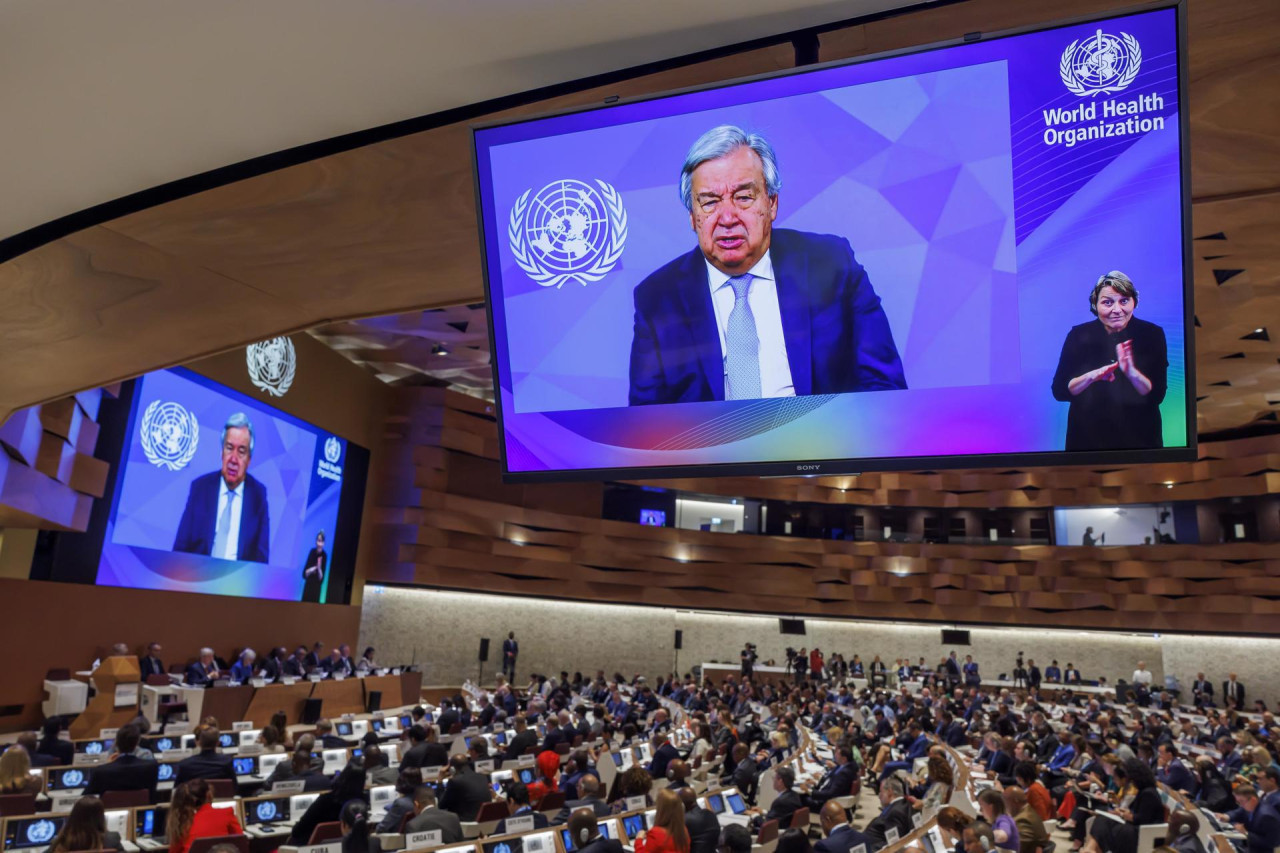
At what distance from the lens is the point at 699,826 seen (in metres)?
6.51

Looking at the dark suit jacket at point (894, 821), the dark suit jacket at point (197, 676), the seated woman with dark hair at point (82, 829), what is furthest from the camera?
the dark suit jacket at point (197, 676)

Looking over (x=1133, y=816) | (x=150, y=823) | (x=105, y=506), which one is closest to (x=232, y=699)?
(x=105, y=506)

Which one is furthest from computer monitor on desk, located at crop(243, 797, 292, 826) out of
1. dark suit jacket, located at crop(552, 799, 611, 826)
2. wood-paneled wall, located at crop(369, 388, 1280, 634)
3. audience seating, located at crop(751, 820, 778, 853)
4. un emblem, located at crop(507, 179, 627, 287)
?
wood-paneled wall, located at crop(369, 388, 1280, 634)

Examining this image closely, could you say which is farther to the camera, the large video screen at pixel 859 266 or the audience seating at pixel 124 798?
the audience seating at pixel 124 798

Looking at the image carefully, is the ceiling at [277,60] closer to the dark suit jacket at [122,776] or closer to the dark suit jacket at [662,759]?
the dark suit jacket at [122,776]

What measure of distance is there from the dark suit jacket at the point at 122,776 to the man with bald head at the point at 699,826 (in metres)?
4.01

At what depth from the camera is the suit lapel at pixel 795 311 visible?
317cm

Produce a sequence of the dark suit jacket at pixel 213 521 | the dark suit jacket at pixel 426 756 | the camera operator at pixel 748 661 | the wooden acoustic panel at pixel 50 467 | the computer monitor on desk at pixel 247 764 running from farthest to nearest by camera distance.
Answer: the camera operator at pixel 748 661
the dark suit jacket at pixel 213 521
the wooden acoustic panel at pixel 50 467
the dark suit jacket at pixel 426 756
the computer monitor on desk at pixel 247 764

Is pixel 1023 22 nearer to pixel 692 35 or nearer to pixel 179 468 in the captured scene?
pixel 692 35

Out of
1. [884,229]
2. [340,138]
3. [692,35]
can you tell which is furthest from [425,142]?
[884,229]

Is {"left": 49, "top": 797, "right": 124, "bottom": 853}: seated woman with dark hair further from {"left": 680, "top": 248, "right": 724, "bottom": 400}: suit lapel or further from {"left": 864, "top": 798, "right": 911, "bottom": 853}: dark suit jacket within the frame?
{"left": 864, "top": 798, "right": 911, "bottom": 853}: dark suit jacket

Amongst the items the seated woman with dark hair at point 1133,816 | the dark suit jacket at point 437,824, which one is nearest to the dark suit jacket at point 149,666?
the dark suit jacket at point 437,824

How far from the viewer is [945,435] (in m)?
3.04

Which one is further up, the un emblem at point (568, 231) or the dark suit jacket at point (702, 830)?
the un emblem at point (568, 231)
